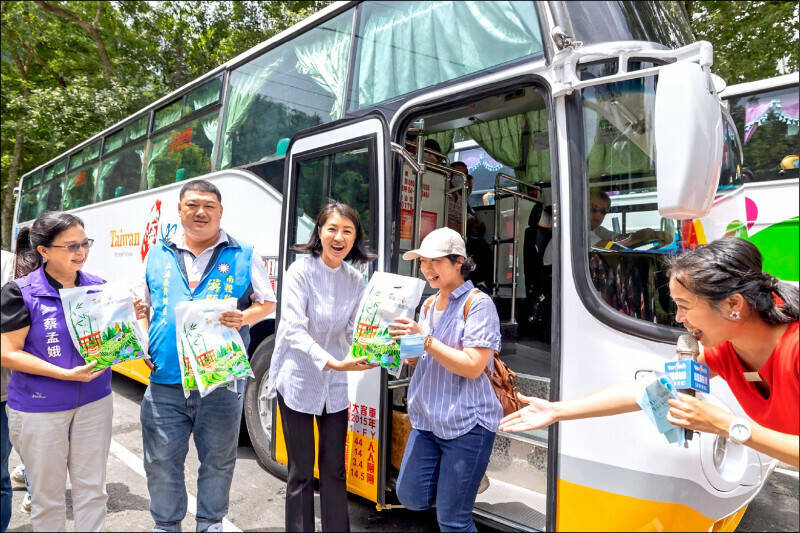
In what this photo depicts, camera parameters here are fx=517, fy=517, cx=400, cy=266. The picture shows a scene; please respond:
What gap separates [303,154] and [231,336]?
1.69 meters

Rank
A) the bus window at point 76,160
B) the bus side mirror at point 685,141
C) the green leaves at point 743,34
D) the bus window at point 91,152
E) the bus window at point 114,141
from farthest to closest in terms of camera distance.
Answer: the bus window at point 76,160 → the bus window at point 91,152 → the bus window at point 114,141 → the green leaves at point 743,34 → the bus side mirror at point 685,141

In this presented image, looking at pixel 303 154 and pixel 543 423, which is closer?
pixel 543 423

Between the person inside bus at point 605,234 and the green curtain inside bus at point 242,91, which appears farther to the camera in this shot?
the green curtain inside bus at point 242,91

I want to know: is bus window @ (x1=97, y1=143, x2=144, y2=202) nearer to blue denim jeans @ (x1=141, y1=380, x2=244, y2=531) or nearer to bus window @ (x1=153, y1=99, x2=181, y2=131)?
bus window @ (x1=153, y1=99, x2=181, y2=131)

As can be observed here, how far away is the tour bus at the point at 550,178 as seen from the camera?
75.2 inches

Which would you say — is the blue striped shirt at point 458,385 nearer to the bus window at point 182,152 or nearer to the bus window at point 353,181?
the bus window at point 353,181

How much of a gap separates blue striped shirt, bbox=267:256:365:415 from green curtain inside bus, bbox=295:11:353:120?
4.68ft

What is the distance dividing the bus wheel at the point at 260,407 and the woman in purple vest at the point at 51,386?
1.75 meters

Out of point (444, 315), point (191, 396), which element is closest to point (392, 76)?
point (444, 315)

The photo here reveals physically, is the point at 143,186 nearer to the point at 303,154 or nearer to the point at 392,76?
the point at 303,154

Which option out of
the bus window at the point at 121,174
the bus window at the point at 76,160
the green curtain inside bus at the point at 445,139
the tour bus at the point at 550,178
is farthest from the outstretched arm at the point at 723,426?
the bus window at the point at 76,160

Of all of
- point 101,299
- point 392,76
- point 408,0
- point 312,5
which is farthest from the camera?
point 312,5

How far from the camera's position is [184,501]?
2127mm

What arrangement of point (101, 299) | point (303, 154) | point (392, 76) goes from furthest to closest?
point (303, 154) < point (392, 76) < point (101, 299)
